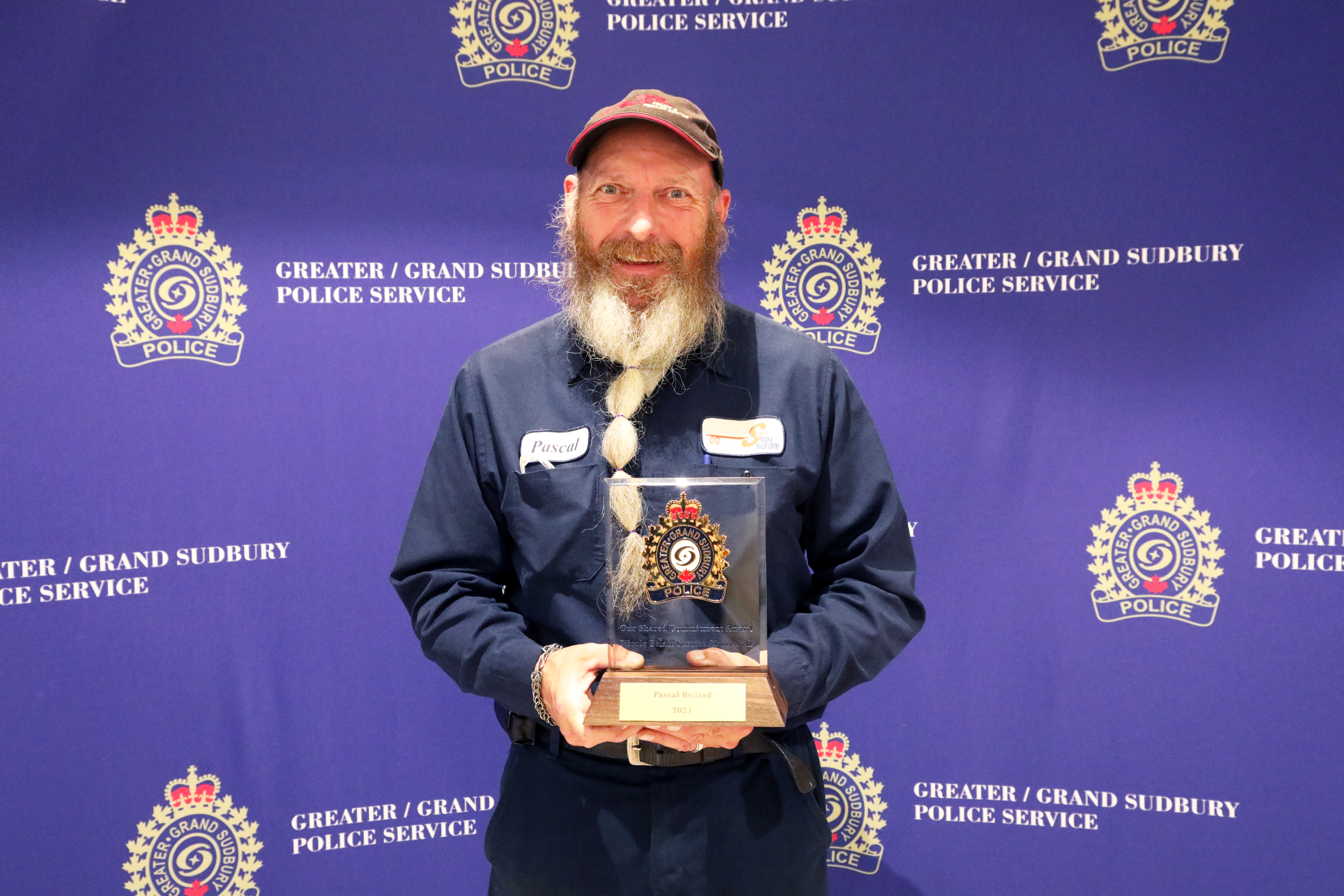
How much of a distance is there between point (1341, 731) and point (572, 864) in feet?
7.14

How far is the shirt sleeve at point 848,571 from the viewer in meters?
1.54

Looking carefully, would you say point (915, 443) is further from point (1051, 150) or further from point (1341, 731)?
point (1341, 731)

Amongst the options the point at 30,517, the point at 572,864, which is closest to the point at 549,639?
the point at 572,864

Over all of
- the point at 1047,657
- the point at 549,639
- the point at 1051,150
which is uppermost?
the point at 1051,150

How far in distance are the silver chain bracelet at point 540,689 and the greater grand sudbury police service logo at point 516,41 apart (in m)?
1.76

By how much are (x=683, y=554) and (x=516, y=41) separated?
1800 millimetres

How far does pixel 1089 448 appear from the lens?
8.43 feet

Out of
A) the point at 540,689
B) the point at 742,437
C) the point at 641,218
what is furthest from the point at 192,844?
the point at 641,218

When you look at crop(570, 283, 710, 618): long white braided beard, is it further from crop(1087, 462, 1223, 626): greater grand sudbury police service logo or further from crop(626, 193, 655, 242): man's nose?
crop(1087, 462, 1223, 626): greater grand sudbury police service logo

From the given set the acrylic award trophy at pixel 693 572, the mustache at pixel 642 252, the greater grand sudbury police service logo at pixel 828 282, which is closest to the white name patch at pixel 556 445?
the acrylic award trophy at pixel 693 572

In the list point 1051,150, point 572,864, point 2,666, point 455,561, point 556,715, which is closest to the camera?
point 556,715

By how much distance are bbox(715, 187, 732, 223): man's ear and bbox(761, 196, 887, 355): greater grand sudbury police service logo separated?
2.59ft

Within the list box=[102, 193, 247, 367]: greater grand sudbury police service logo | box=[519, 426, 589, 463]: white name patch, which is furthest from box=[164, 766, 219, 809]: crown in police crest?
box=[519, 426, 589, 463]: white name patch

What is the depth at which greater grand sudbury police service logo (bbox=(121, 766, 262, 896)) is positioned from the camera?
2477 mm
